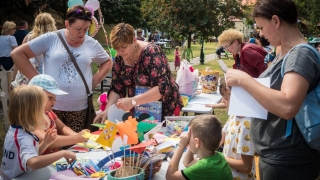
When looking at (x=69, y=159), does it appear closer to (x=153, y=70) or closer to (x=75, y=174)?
(x=75, y=174)

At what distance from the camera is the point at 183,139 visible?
5.95ft

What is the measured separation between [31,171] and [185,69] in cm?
243

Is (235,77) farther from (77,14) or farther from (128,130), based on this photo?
(77,14)

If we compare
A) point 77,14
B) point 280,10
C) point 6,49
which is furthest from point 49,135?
point 6,49

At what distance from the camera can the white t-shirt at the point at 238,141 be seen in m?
1.92

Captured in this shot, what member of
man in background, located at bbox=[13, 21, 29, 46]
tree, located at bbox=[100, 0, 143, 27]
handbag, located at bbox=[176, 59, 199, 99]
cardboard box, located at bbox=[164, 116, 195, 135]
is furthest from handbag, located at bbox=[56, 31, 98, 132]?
tree, located at bbox=[100, 0, 143, 27]

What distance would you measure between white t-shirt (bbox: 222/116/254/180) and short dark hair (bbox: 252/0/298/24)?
2.25 feet

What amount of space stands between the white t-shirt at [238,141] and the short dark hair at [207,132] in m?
0.24

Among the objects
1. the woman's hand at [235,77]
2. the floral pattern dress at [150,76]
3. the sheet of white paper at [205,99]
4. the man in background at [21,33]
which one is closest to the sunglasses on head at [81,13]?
the floral pattern dress at [150,76]

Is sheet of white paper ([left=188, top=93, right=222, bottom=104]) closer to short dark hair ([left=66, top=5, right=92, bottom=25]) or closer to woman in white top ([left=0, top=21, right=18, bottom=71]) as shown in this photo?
short dark hair ([left=66, top=5, right=92, bottom=25])

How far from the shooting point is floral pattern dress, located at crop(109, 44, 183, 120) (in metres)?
2.48

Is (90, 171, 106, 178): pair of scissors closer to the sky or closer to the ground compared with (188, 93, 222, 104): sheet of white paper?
closer to the sky

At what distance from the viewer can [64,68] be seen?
8.90 feet

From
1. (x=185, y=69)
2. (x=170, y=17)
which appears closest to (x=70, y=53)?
(x=185, y=69)
